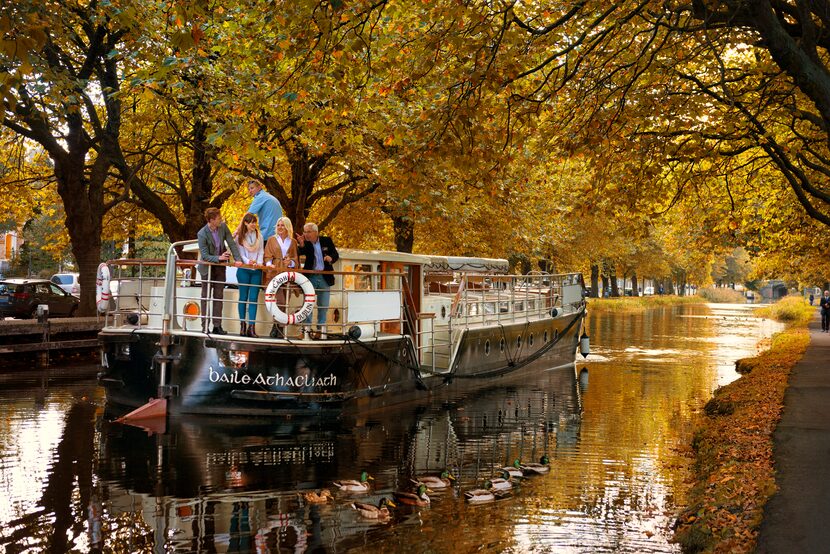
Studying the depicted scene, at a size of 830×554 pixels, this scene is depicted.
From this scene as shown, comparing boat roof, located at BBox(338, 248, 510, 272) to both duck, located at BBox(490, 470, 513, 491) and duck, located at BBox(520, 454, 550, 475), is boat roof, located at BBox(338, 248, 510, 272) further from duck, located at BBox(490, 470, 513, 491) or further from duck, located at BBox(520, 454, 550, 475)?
duck, located at BBox(490, 470, 513, 491)

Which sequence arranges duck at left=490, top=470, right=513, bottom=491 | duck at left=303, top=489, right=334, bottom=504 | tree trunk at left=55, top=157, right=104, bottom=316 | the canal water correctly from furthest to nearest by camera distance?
tree trunk at left=55, top=157, right=104, bottom=316, duck at left=490, top=470, right=513, bottom=491, duck at left=303, top=489, right=334, bottom=504, the canal water

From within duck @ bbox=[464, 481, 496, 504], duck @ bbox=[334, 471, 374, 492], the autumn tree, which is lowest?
duck @ bbox=[464, 481, 496, 504]

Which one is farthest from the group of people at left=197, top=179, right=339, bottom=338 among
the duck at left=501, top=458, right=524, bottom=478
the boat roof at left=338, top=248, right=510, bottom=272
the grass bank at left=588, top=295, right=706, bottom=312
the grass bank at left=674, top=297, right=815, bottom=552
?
the grass bank at left=588, top=295, right=706, bottom=312

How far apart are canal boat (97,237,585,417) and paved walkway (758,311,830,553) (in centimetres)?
781

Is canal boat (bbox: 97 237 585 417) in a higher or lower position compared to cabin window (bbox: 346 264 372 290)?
lower

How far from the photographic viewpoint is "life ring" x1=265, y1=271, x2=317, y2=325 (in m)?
14.8

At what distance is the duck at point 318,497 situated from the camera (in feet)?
35.0

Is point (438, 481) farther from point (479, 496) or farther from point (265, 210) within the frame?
point (265, 210)

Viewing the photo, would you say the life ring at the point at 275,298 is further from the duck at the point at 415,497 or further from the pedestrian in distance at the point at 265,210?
the duck at the point at 415,497

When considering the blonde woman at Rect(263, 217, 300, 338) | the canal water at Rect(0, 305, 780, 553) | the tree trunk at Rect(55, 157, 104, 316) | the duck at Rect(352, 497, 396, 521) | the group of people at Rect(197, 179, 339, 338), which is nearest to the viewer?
the canal water at Rect(0, 305, 780, 553)

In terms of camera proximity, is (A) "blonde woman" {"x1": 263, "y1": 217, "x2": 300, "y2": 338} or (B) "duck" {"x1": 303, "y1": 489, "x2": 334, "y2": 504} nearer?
(B) "duck" {"x1": 303, "y1": 489, "x2": 334, "y2": 504}

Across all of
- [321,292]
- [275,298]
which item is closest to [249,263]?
[275,298]

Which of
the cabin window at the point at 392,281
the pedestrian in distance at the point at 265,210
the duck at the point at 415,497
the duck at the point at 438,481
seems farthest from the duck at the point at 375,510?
the cabin window at the point at 392,281

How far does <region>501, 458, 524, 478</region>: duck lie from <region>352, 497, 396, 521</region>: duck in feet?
7.50
